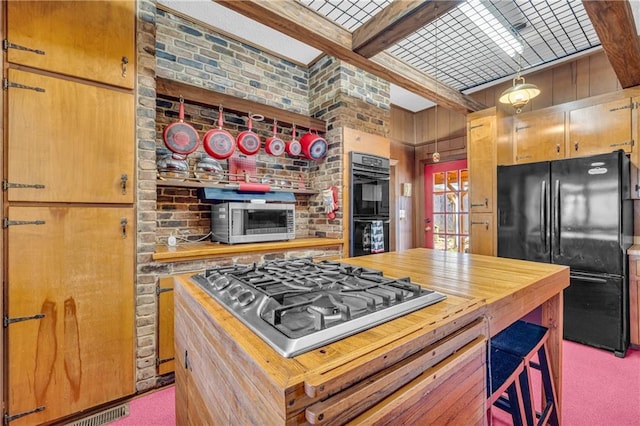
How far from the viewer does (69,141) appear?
1.80 metres

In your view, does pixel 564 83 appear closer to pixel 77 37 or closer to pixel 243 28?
pixel 243 28

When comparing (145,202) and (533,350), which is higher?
(145,202)

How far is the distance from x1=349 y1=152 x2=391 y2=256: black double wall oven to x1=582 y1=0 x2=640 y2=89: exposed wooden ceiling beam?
2.14 metres

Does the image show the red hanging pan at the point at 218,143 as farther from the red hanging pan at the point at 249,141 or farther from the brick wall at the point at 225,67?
the brick wall at the point at 225,67

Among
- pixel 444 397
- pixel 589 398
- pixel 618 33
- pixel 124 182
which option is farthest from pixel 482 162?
pixel 124 182

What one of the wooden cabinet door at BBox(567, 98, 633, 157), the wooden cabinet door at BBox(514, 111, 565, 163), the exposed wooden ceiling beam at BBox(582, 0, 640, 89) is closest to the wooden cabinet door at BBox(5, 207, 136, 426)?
the exposed wooden ceiling beam at BBox(582, 0, 640, 89)

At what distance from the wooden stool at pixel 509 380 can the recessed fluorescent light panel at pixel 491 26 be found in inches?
109

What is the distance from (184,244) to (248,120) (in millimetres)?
1366

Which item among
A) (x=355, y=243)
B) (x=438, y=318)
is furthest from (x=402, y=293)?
(x=355, y=243)

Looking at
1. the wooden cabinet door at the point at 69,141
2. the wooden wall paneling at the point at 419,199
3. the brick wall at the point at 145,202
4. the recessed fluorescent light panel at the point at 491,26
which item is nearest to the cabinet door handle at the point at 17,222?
the wooden cabinet door at the point at 69,141

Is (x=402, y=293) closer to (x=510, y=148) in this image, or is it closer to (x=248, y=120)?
(x=248, y=120)

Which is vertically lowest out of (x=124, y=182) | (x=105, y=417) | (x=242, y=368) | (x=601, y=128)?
(x=105, y=417)

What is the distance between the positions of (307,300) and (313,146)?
2.73 m

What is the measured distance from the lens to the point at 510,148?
3746 mm
